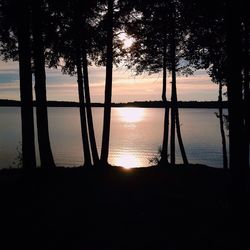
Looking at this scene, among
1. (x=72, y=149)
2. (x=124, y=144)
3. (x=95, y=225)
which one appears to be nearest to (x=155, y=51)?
(x=95, y=225)

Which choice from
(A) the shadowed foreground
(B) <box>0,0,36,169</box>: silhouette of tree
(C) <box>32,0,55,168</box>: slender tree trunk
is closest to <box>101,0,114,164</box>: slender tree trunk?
(C) <box>32,0,55,168</box>: slender tree trunk

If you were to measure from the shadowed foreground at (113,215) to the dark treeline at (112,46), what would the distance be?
1.39 meters

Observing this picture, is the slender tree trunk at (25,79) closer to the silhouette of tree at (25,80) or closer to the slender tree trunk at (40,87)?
the silhouette of tree at (25,80)

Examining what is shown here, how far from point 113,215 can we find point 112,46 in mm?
9253

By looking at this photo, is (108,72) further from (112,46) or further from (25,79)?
(25,79)

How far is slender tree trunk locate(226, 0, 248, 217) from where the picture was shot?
8.35 metres

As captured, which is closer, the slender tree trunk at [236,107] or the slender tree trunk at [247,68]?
the slender tree trunk at [236,107]

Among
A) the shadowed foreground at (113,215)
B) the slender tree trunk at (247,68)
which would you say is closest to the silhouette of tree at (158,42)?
the slender tree trunk at (247,68)

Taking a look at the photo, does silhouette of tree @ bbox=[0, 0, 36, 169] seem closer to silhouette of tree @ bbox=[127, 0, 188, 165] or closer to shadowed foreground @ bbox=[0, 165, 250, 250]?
shadowed foreground @ bbox=[0, 165, 250, 250]

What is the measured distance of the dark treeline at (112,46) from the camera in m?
8.63

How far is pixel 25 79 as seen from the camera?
11.0 metres

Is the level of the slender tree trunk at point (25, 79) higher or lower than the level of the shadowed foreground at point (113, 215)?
higher

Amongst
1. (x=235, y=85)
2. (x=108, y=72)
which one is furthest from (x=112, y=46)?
(x=235, y=85)

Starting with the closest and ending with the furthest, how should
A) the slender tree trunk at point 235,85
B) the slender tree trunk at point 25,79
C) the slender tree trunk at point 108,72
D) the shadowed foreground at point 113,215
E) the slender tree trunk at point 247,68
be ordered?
1. the shadowed foreground at point 113,215
2. the slender tree trunk at point 235,85
3. the slender tree trunk at point 25,79
4. the slender tree trunk at point 247,68
5. the slender tree trunk at point 108,72
